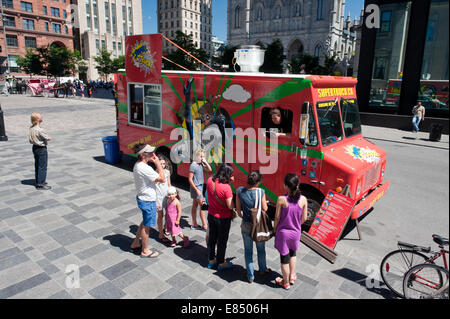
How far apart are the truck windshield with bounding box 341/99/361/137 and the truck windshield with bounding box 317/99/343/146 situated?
0.86 feet

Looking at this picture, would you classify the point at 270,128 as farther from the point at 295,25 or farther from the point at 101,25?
the point at 101,25

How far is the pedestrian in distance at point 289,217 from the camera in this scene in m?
4.12

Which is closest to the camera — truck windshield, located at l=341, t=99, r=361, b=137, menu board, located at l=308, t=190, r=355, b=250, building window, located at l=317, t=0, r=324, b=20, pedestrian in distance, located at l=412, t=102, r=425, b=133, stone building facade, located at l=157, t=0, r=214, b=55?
menu board, located at l=308, t=190, r=355, b=250

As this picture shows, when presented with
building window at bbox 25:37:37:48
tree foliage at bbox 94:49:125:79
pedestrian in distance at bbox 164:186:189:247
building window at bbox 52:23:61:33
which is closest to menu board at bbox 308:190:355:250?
pedestrian in distance at bbox 164:186:189:247

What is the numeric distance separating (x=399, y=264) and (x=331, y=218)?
1.38m

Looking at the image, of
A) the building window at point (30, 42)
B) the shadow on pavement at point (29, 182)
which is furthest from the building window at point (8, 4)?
the shadow on pavement at point (29, 182)

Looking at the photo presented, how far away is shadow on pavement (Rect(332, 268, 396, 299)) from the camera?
4.48m

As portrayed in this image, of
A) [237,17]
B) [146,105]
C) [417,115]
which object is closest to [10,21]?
[237,17]

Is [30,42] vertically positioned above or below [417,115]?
above

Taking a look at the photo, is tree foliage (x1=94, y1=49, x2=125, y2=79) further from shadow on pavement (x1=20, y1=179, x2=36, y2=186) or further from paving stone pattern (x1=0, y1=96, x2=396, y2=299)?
paving stone pattern (x1=0, y1=96, x2=396, y2=299)

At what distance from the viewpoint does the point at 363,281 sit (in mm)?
4750

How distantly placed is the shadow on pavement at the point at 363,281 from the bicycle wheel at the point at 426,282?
0.31 meters

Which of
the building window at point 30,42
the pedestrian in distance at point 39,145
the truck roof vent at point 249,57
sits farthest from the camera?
the building window at point 30,42

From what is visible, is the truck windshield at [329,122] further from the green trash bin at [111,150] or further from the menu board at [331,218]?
the green trash bin at [111,150]
